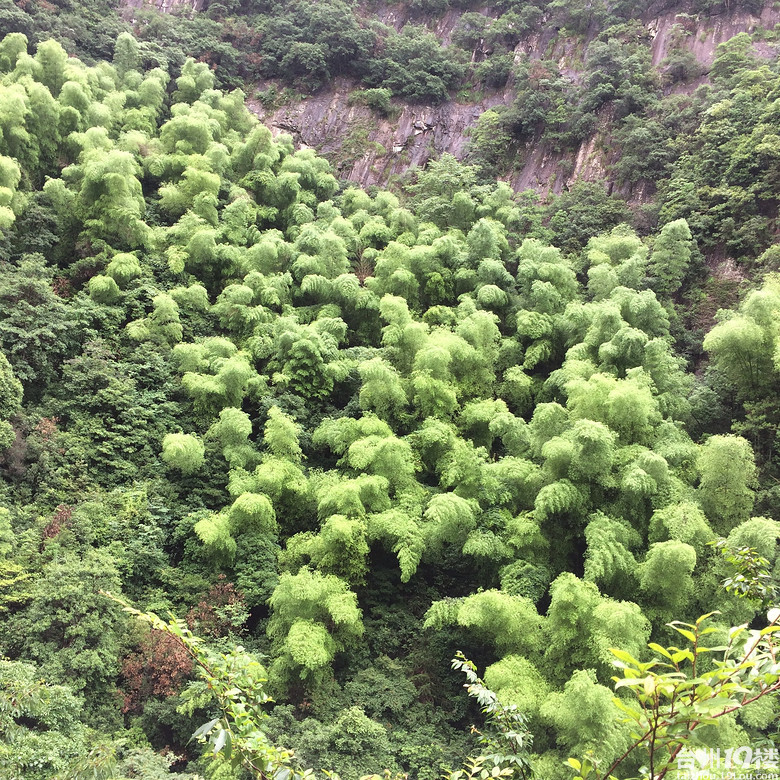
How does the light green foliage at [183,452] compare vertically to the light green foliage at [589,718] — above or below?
below

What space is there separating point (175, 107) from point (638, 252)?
14254 millimetres

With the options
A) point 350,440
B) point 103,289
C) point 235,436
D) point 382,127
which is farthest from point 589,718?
point 382,127

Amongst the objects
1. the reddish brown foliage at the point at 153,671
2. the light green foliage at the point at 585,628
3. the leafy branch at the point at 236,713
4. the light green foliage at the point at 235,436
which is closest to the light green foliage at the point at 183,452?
the light green foliage at the point at 235,436

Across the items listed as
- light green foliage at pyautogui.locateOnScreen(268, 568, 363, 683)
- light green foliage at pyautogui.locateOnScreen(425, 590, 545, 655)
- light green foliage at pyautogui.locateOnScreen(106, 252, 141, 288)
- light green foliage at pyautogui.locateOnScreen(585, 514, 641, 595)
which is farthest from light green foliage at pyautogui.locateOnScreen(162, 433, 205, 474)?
light green foliage at pyautogui.locateOnScreen(585, 514, 641, 595)

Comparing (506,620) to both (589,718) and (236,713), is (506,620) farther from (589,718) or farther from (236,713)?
(236,713)

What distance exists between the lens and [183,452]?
9227mm

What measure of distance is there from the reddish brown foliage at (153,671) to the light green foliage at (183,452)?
2.99 meters

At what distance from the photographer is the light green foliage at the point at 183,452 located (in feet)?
30.0

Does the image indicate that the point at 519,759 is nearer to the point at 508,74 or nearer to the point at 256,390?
the point at 256,390

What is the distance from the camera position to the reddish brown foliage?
22.4ft

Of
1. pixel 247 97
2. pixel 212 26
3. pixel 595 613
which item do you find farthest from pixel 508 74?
pixel 595 613

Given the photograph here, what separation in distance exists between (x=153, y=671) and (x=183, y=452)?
11.1ft

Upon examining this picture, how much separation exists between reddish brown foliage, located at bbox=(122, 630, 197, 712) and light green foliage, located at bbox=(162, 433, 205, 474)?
2991 mm

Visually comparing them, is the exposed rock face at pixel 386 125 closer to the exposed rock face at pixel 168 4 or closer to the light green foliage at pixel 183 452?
the exposed rock face at pixel 168 4
